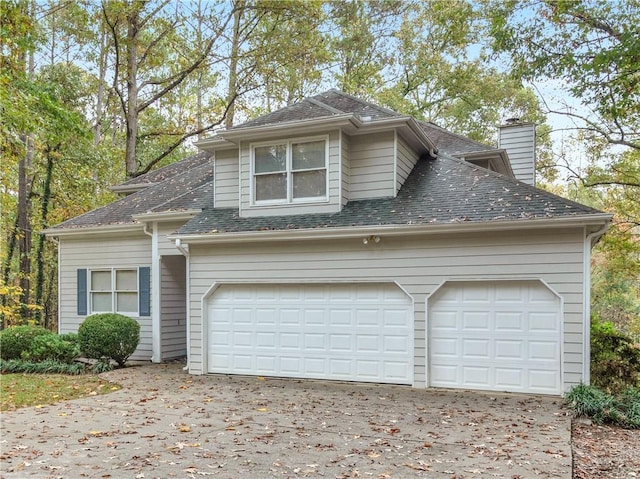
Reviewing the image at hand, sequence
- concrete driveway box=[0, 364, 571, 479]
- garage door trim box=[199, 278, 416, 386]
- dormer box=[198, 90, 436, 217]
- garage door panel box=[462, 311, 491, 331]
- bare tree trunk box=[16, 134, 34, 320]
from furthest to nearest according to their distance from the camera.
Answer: bare tree trunk box=[16, 134, 34, 320]
dormer box=[198, 90, 436, 217]
garage door trim box=[199, 278, 416, 386]
garage door panel box=[462, 311, 491, 331]
concrete driveway box=[0, 364, 571, 479]

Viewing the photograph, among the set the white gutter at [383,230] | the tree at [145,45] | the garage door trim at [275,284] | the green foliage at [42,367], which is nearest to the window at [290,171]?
the white gutter at [383,230]

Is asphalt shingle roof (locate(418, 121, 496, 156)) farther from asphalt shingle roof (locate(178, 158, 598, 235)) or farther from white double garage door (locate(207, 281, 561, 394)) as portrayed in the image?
white double garage door (locate(207, 281, 561, 394))

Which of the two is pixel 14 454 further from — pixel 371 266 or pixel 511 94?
pixel 511 94

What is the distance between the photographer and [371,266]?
29.7 feet

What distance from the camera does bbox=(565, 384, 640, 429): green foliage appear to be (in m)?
6.74

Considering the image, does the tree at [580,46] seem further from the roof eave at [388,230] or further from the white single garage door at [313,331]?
the white single garage door at [313,331]

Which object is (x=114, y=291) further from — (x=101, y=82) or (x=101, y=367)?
(x=101, y=82)

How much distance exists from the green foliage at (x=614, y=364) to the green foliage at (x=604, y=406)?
1410mm

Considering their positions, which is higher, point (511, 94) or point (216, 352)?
point (511, 94)

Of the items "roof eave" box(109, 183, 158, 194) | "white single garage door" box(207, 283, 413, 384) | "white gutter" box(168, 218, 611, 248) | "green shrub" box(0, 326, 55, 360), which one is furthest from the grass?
"roof eave" box(109, 183, 158, 194)

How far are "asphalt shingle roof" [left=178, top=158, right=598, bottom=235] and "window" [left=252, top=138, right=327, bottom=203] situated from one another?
47 centimetres

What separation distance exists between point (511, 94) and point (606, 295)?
32.0 ft

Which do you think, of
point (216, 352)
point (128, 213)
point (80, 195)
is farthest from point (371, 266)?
point (80, 195)

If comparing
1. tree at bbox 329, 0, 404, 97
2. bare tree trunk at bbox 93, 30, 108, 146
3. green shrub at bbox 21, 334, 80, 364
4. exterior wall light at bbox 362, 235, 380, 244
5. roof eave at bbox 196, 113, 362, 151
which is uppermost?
tree at bbox 329, 0, 404, 97
